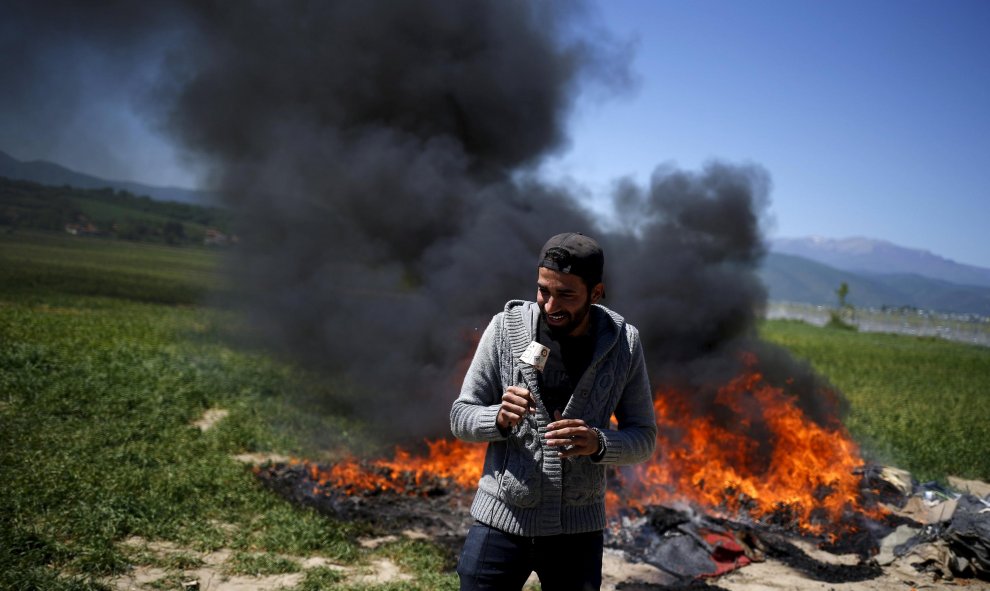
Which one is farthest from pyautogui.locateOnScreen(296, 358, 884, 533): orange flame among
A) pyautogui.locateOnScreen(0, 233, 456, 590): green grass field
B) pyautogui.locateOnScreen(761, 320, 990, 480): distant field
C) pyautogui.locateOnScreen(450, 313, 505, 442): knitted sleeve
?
pyautogui.locateOnScreen(450, 313, 505, 442): knitted sleeve

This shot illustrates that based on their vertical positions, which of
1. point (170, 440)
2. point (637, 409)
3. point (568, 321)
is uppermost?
point (568, 321)

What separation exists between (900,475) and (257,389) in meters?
9.74

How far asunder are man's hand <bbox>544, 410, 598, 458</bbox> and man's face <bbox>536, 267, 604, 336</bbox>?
39 cm

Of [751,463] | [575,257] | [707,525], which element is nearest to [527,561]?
[575,257]

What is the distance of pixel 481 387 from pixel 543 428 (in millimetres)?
333

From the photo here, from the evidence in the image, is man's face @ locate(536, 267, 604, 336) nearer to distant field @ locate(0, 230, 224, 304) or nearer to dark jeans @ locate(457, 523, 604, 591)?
dark jeans @ locate(457, 523, 604, 591)

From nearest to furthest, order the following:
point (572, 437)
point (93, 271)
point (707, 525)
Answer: point (572, 437) < point (707, 525) < point (93, 271)

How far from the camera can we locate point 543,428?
2518mm

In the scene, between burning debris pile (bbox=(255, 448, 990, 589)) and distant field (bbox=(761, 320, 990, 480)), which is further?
distant field (bbox=(761, 320, 990, 480))

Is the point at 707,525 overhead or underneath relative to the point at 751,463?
underneath

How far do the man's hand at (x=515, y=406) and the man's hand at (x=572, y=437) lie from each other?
0.10 m

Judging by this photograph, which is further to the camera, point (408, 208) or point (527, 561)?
point (408, 208)

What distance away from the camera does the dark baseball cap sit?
8.11ft

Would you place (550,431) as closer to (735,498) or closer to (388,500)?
(388,500)
